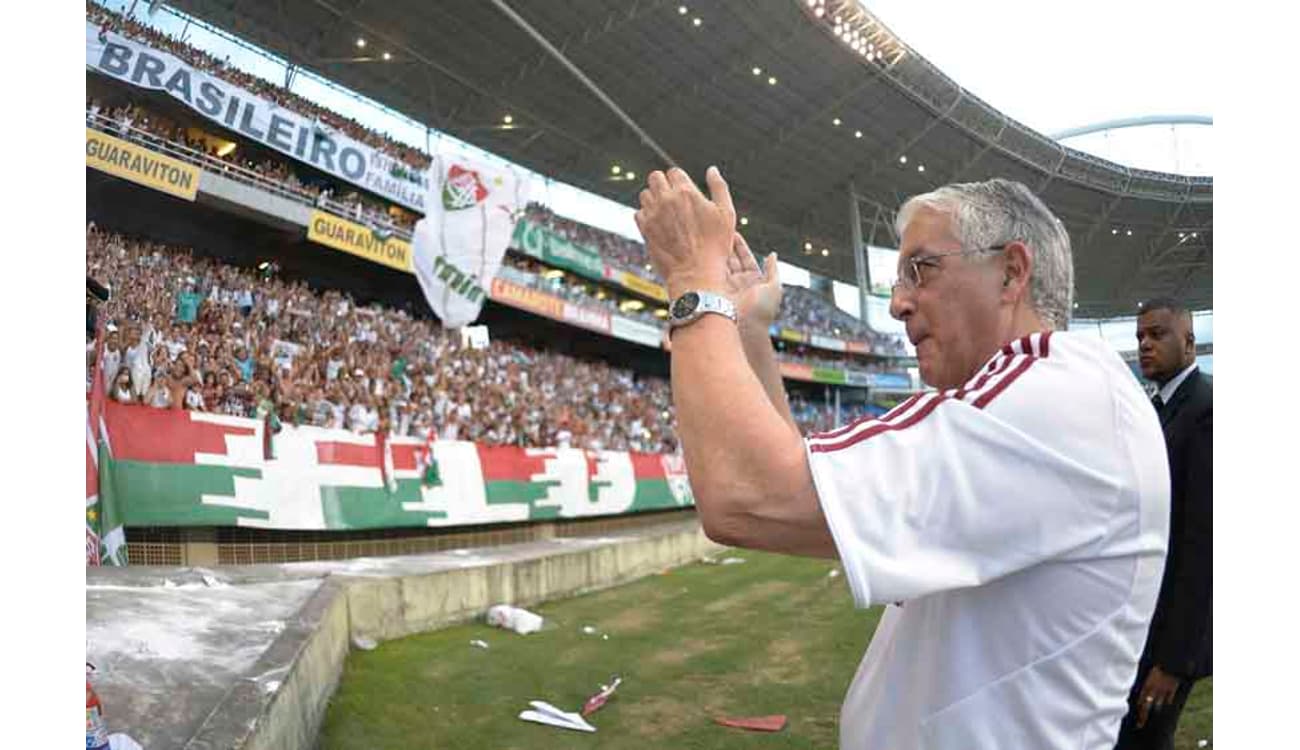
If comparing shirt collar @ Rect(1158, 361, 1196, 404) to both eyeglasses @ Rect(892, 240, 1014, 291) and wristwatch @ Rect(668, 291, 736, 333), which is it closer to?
eyeglasses @ Rect(892, 240, 1014, 291)

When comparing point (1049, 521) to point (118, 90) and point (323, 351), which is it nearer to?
point (323, 351)

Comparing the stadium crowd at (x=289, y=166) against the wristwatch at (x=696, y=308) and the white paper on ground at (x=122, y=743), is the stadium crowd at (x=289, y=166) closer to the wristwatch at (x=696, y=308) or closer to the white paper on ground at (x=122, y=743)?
the white paper on ground at (x=122, y=743)

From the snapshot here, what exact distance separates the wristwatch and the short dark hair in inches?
110

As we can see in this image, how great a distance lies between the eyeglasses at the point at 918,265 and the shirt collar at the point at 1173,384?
7.37 feet

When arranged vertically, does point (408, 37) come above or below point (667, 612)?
above

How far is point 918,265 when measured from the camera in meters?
1.38

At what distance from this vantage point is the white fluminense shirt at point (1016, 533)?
102 cm

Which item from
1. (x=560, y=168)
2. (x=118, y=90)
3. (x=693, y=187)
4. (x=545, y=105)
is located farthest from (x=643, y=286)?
(x=693, y=187)

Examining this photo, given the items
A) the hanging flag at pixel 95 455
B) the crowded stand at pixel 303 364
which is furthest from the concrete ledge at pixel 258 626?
the crowded stand at pixel 303 364

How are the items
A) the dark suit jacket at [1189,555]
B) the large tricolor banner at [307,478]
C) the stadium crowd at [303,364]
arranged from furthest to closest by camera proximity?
the stadium crowd at [303,364] → the large tricolor banner at [307,478] → the dark suit jacket at [1189,555]

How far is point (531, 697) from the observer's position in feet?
14.9

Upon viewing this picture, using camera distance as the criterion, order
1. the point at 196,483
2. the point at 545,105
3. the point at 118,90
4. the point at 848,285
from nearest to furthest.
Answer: the point at 196,483, the point at 118,90, the point at 545,105, the point at 848,285

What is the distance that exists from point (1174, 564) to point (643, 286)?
3085cm

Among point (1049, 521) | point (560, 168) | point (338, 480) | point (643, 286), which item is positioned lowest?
point (338, 480)
